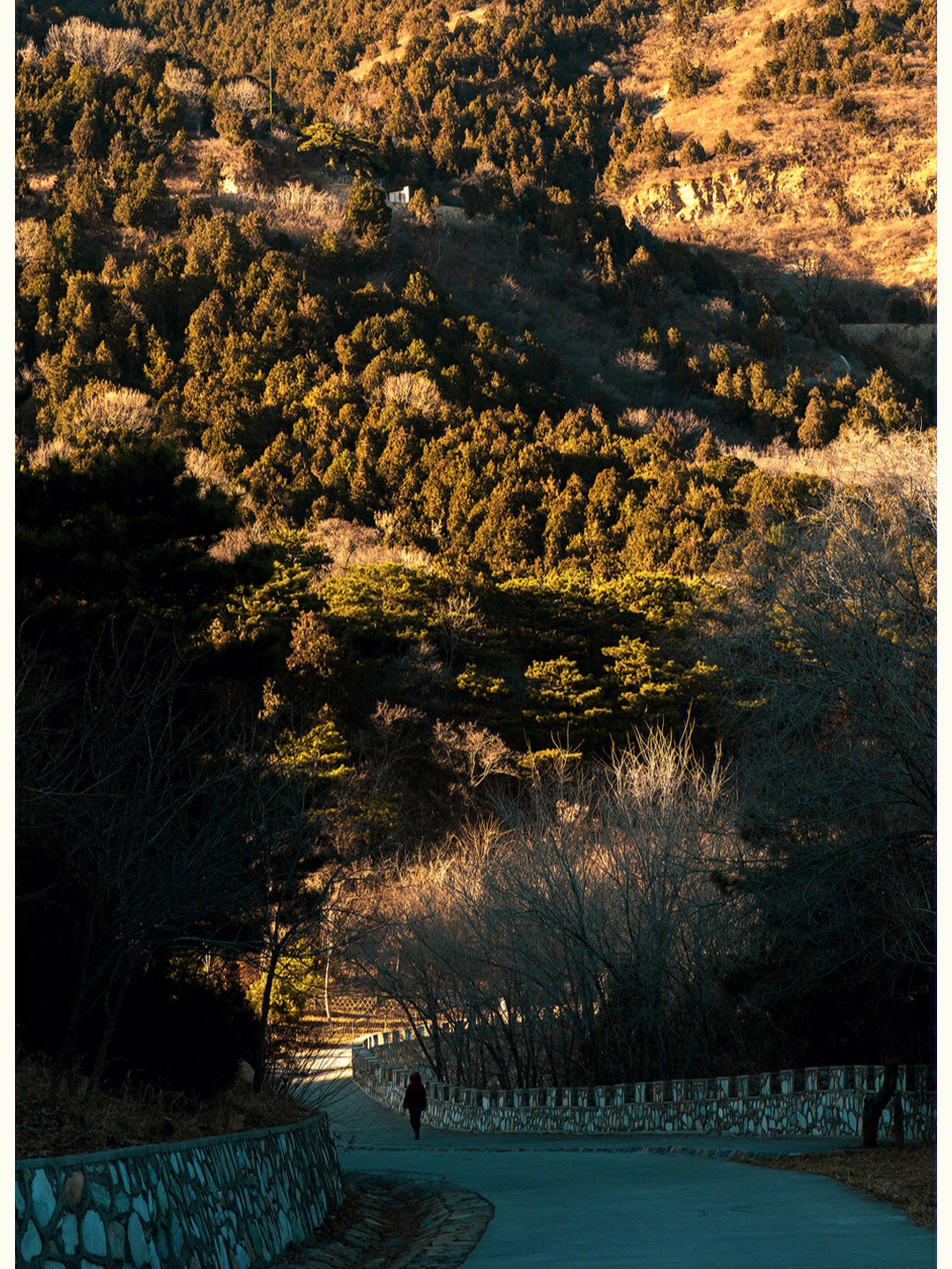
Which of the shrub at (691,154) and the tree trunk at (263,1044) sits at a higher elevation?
the shrub at (691,154)

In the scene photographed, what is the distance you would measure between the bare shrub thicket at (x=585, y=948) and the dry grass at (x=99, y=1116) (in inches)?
357

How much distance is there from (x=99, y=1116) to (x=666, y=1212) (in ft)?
13.5

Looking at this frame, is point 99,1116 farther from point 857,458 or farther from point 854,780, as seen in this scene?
point 857,458

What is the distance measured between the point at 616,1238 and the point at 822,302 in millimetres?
101904

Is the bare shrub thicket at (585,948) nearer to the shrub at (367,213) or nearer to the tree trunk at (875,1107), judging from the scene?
the tree trunk at (875,1107)

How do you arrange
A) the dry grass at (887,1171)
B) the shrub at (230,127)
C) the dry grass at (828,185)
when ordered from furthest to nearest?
1. the dry grass at (828,185)
2. the shrub at (230,127)
3. the dry grass at (887,1171)

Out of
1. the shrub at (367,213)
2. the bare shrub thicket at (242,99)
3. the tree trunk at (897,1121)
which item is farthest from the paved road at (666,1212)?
the bare shrub thicket at (242,99)

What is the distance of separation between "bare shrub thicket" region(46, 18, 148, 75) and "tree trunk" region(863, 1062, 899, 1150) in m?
87.3

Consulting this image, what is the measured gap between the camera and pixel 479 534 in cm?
5331

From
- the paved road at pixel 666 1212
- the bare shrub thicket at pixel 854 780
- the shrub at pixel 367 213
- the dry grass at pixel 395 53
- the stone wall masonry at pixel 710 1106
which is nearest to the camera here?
the paved road at pixel 666 1212

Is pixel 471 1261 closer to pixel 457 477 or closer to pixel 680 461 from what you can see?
pixel 457 477

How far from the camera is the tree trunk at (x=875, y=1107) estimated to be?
12.5 metres

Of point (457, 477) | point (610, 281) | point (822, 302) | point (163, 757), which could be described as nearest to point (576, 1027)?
point (163, 757)

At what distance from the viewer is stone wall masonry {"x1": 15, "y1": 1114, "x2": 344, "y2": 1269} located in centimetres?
630
